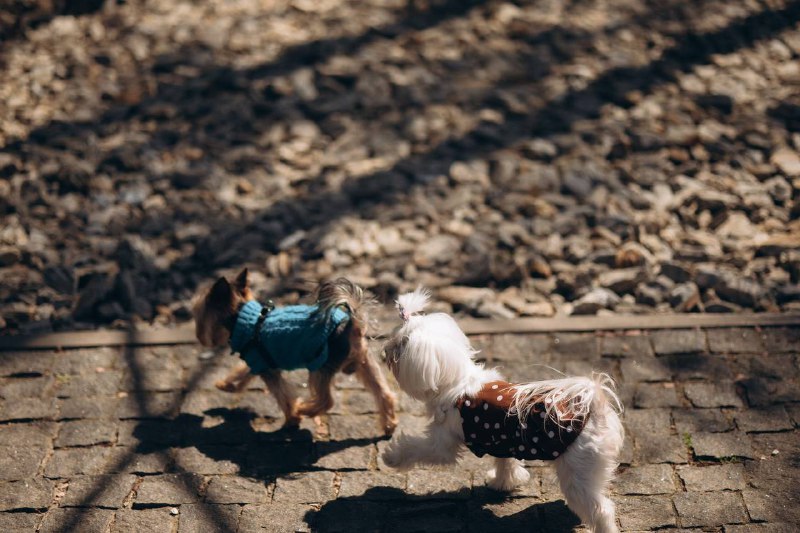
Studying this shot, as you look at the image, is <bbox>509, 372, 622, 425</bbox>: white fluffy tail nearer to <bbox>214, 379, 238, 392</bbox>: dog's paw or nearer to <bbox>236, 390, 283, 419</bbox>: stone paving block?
<bbox>236, 390, 283, 419</bbox>: stone paving block

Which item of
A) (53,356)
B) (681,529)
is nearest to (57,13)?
(53,356)

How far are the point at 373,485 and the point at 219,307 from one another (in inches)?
64.9

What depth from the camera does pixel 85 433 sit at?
5.93 m

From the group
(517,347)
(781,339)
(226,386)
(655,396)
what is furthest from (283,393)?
(781,339)

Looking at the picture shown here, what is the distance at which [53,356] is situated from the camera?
6.66m

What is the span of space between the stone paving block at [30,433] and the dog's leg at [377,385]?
7.49ft

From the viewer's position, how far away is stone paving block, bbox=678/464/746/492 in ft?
17.1

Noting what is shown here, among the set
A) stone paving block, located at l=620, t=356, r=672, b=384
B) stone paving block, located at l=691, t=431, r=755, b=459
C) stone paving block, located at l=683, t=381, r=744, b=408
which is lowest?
stone paving block, located at l=620, t=356, r=672, b=384

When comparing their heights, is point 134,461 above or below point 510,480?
below

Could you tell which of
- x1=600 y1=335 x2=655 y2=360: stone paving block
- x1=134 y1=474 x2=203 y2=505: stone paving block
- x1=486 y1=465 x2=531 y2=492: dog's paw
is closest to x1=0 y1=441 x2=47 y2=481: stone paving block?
x1=134 y1=474 x2=203 y2=505: stone paving block

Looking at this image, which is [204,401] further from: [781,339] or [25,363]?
[781,339]

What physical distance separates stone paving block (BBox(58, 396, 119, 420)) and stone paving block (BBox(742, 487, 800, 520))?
4.45m

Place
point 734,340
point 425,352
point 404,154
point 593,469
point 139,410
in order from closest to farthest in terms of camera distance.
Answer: point 593,469 < point 425,352 < point 139,410 < point 734,340 < point 404,154

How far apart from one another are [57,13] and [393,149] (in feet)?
16.6
